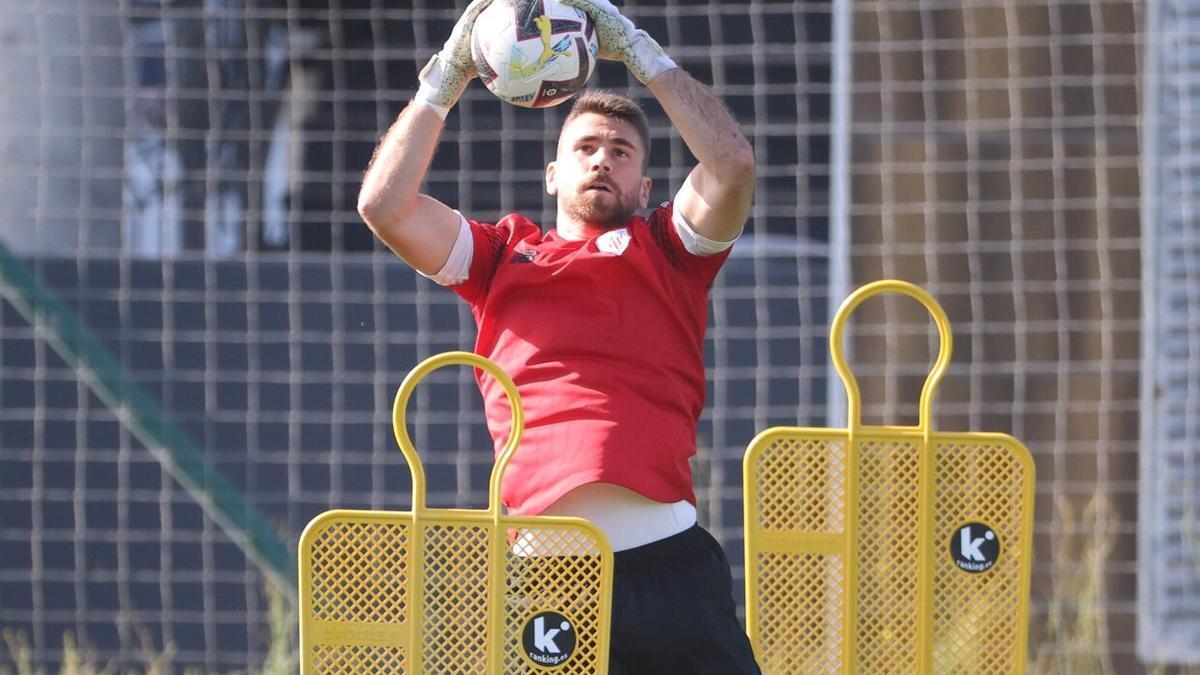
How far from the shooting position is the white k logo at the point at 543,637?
117 inches

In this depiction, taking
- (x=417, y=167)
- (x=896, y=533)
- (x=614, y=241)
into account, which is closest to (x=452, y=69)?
(x=417, y=167)

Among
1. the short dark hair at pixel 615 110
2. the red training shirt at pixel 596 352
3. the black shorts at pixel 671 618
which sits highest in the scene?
the short dark hair at pixel 615 110

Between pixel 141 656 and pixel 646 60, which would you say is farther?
pixel 141 656

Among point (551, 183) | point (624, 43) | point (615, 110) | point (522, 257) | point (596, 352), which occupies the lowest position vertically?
point (596, 352)

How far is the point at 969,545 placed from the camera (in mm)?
3336

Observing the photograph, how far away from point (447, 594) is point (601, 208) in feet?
2.98

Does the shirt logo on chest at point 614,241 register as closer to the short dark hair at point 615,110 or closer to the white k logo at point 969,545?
the short dark hair at point 615,110

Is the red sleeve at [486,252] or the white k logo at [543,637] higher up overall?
the red sleeve at [486,252]

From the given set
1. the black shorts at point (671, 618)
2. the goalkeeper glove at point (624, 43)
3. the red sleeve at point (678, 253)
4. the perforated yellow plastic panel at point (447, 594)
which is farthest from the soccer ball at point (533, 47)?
the black shorts at point (671, 618)

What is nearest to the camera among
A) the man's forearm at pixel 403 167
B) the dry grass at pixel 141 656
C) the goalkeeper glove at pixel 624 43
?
the goalkeeper glove at pixel 624 43

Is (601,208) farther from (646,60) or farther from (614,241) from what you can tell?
(646,60)

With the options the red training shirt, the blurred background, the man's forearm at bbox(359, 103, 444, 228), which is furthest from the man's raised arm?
the blurred background

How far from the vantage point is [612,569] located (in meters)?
2.95

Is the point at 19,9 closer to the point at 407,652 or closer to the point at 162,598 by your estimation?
the point at 162,598
